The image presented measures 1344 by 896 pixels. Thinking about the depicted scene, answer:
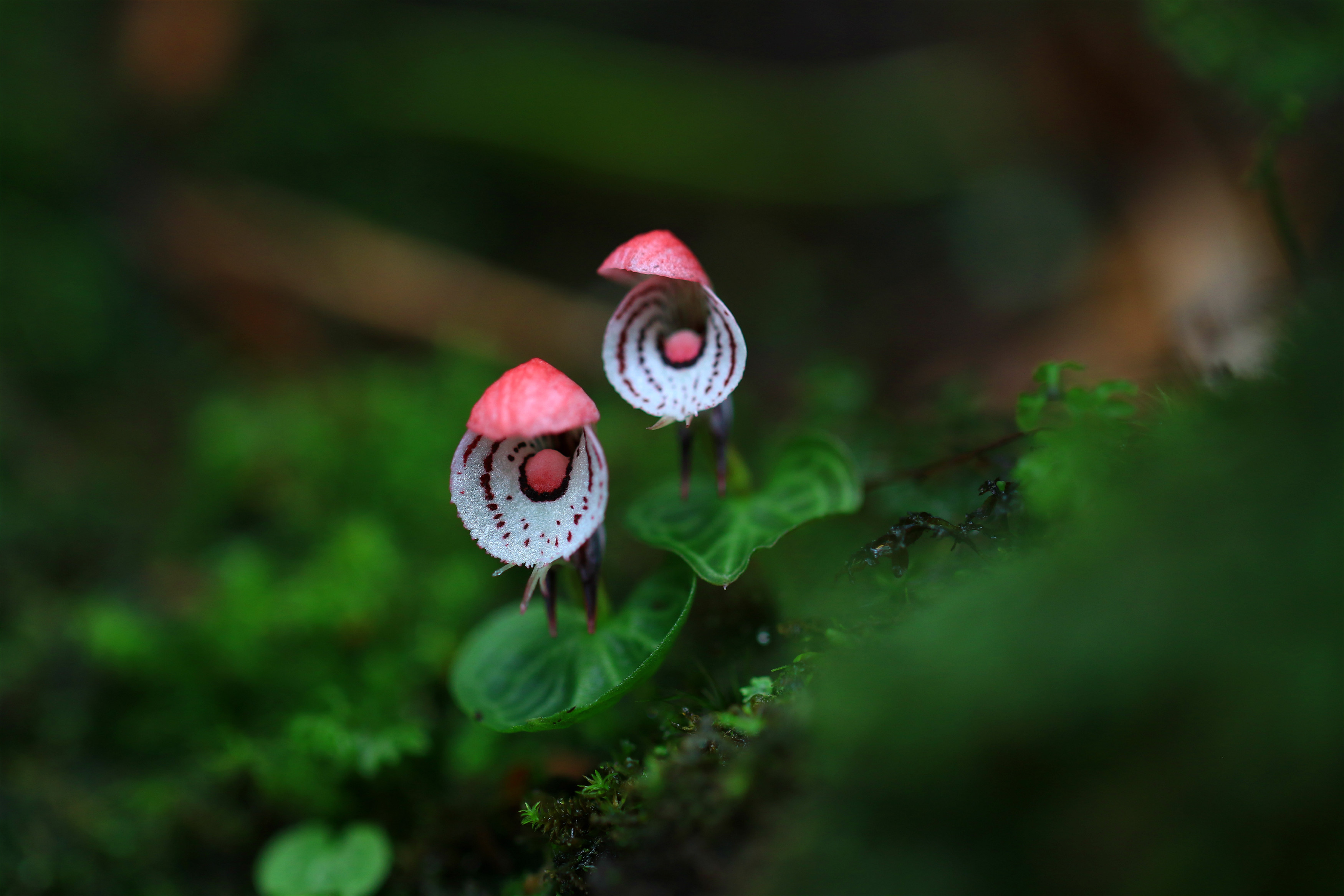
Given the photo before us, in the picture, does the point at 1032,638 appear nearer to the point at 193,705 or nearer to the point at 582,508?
the point at 582,508

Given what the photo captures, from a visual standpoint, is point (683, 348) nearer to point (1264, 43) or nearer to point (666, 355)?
point (666, 355)

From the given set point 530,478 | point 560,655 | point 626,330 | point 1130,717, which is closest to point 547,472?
point 530,478

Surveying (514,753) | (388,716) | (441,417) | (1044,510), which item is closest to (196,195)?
(441,417)

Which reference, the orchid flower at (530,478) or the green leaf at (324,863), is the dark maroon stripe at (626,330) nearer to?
the orchid flower at (530,478)

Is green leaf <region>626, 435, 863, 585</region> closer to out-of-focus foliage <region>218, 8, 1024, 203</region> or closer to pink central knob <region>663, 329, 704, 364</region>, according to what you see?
pink central knob <region>663, 329, 704, 364</region>

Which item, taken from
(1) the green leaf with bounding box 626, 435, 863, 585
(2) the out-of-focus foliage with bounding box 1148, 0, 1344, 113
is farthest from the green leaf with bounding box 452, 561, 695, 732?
(2) the out-of-focus foliage with bounding box 1148, 0, 1344, 113

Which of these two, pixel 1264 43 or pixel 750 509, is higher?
pixel 1264 43
